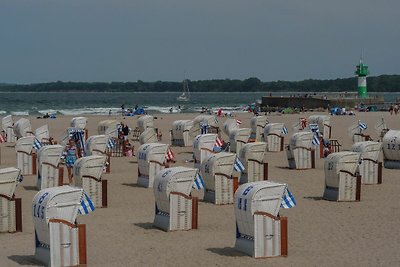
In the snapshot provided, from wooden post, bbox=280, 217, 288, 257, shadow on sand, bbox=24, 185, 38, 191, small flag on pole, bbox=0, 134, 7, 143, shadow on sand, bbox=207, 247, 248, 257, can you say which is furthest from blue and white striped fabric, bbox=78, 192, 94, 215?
small flag on pole, bbox=0, 134, 7, 143

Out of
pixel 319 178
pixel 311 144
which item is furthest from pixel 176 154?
pixel 319 178

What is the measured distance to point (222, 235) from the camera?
48.1 ft

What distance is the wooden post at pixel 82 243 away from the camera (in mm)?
11906

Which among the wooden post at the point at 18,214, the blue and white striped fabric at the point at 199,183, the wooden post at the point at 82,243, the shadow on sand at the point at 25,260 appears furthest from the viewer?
the blue and white striped fabric at the point at 199,183

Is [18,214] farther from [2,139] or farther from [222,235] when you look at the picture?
[2,139]

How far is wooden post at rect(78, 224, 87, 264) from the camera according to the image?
11906 mm

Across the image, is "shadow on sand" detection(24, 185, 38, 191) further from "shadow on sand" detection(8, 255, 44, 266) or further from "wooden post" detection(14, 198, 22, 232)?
"shadow on sand" detection(8, 255, 44, 266)

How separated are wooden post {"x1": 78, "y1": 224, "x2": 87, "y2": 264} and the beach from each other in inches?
17.4

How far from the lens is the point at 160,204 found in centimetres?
1510

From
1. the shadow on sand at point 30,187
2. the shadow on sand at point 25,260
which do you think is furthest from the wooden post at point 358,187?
the shadow on sand at point 25,260

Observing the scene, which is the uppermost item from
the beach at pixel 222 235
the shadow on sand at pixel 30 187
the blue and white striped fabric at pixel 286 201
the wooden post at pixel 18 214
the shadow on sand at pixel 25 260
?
the blue and white striped fabric at pixel 286 201

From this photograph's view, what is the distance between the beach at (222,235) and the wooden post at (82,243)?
1.45 ft

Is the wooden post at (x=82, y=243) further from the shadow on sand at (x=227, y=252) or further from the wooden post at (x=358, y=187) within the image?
the wooden post at (x=358, y=187)

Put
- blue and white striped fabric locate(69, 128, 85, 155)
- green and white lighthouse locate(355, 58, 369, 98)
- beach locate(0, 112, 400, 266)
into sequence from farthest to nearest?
1. green and white lighthouse locate(355, 58, 369, 98)
2. blue and white striped fabric locate(69, 128, 85, 155)
3. beach locate(0, 112, 400, 266)
